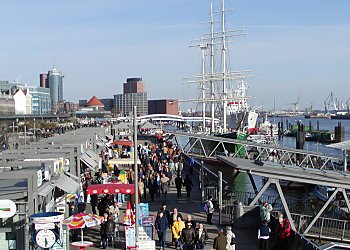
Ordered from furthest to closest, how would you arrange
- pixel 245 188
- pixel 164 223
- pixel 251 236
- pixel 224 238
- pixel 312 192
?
pixel 245 188
pixel 312 192
pixel 251 236
pixel 164 223
pixel 224 238

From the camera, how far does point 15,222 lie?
12.3m

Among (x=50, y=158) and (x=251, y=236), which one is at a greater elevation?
(x=50, y=158)

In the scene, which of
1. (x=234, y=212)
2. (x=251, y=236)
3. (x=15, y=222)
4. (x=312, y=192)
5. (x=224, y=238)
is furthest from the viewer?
(x=312, y=192)

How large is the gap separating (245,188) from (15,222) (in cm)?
2831

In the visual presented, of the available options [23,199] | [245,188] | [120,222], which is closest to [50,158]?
[120,222]

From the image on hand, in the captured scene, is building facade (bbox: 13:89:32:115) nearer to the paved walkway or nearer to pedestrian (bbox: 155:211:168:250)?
the paved walkway

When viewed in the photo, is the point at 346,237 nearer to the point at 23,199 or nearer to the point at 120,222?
the point at 120,222

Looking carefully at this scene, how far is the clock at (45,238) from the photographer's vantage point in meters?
11.5

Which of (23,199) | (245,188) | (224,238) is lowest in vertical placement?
(245,188)

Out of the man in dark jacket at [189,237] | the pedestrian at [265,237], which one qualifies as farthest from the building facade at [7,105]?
the pedestrian at [265,237]

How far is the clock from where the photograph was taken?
11.5m

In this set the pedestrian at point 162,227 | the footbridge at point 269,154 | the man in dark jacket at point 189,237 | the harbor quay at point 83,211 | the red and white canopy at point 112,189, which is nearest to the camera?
the harbor quay at point 83,211

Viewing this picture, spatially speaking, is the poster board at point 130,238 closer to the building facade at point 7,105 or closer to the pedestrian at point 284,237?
the pedestrian at point 284,237

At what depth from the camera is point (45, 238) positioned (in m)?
11.5
